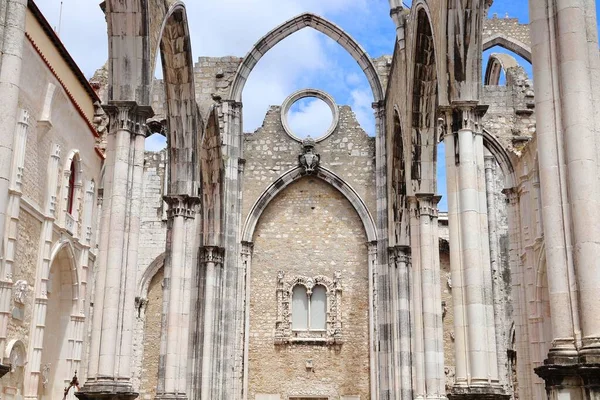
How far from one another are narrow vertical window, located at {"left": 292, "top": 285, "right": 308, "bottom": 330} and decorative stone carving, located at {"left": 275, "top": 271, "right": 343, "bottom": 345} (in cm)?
13

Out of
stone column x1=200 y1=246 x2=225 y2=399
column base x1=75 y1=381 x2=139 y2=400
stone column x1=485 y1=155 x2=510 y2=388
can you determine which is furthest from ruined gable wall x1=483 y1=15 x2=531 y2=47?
column base x1=75 y1=381 x2=139 y2=400

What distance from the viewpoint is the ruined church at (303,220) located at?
646 centimetres

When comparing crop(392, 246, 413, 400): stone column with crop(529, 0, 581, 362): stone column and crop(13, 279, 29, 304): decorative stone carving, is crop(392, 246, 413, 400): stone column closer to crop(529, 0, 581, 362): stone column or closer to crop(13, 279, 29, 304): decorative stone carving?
crop(13, 279, 29, 304): decorative stone carving

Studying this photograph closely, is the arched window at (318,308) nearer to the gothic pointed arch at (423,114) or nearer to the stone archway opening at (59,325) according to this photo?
the gothic pointed arch at (423,114)

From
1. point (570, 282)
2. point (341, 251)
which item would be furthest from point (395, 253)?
point (570, 282)

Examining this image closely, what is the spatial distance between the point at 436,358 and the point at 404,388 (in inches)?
112

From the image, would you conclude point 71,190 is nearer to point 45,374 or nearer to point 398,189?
point 45,374

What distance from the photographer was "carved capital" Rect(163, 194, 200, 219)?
1431cm

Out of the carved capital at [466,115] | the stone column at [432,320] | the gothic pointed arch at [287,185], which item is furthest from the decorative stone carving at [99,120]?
the carved capital at [466,115]

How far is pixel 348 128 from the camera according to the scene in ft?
65.1

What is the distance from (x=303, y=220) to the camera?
64.5 feet

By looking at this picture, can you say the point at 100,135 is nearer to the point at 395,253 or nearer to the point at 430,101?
the point at 395,253

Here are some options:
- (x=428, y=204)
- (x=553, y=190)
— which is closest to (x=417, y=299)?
(x=428, y=204)

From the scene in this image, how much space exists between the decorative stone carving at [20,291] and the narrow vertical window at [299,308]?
719 centimetres
